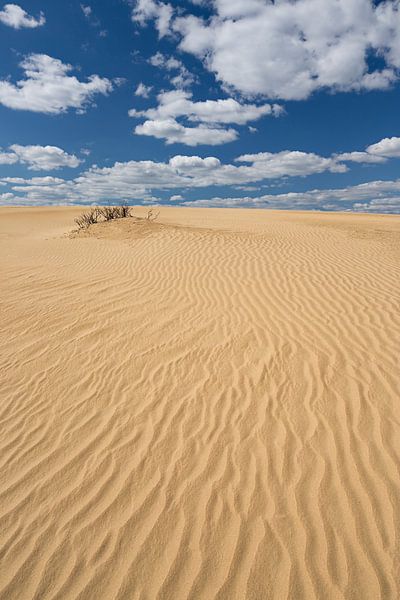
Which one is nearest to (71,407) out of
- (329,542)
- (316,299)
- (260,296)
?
(329,542)

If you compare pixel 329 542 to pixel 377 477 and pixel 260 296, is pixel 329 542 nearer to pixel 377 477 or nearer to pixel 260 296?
pixel 377 477

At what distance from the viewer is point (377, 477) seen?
305cm

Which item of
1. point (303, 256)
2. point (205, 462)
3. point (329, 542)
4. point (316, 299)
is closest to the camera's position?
point (329, 542)

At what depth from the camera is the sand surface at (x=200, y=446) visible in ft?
8.01

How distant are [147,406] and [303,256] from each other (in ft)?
28.1

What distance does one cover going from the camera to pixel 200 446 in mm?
3453

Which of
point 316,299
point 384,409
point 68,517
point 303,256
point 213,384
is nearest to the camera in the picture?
point 68,517

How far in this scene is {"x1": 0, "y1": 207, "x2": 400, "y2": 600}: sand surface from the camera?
2441 millimetres

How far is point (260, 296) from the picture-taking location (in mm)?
7340

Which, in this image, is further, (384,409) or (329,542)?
(384,409)

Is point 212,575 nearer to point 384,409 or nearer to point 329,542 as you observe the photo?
point 329,542

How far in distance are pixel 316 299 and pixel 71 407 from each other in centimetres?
517

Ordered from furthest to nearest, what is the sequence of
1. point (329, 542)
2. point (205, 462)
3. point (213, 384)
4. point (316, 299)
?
1. point (316, 299)
2. point (213, 384)
3. point (205, 462)
4. point (329, 542)

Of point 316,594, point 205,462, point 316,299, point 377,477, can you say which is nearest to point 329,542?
point 316,594
